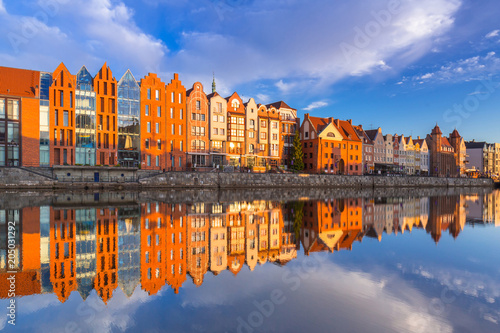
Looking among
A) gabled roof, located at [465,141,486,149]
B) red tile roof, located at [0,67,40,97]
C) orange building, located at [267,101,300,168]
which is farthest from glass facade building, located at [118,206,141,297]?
gabled roof, located at [465,141,486,149]

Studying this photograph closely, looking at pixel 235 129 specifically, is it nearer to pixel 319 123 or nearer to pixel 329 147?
pixel 319 123

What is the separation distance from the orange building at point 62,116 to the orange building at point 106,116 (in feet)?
13.0

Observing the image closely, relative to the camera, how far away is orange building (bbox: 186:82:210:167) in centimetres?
6556

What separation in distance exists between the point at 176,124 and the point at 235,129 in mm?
13196

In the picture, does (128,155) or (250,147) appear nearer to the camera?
(128,155)

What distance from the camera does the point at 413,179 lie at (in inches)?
3396

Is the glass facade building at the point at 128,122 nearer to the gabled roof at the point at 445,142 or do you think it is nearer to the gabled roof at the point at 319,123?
the gabled roof at the point at 319,123

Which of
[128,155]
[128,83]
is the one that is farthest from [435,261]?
[128,83]

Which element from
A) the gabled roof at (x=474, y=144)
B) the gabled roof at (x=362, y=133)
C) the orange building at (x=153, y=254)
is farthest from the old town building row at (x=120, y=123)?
the gabled roof at (x=474, y=144)

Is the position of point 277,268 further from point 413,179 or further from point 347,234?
point 413,179

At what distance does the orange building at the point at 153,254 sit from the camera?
397 inches

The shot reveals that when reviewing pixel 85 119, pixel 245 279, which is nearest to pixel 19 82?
pixel 85 119

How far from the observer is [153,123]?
62.5 meters

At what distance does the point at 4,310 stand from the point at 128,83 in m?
59.0
